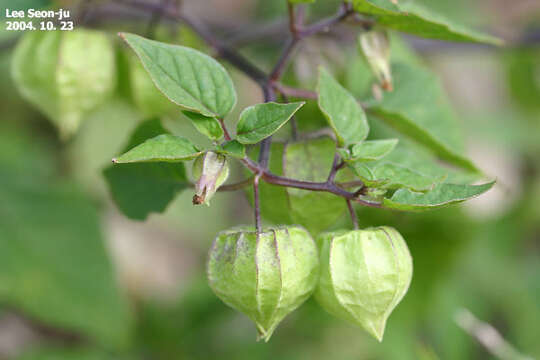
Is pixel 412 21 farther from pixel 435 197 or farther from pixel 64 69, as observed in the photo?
pixel 64 69

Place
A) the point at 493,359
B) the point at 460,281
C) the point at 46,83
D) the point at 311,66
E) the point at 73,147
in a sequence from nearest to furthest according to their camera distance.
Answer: the point at 46,83
the point at 311,66
the point at 493,359
the point at 460,281
the point at 73,147

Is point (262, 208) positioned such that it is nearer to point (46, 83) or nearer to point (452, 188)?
point (452, 188)

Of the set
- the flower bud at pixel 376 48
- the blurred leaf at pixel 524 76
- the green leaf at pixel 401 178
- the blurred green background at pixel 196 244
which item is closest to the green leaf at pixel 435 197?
the green leaf at pixel 401 178

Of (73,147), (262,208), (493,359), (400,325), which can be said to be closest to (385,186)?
(262,208)

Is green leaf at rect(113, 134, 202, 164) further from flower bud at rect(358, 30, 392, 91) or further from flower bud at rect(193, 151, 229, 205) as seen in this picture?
flower bud at rect(358, 30, 392, 91)

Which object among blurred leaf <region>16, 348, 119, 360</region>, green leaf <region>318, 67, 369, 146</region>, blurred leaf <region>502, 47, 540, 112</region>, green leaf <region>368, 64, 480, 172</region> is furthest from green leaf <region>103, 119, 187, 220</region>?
blurred leaf <region>502, 47, 540, 112</region>

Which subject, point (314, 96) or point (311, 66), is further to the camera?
point (311, 66)

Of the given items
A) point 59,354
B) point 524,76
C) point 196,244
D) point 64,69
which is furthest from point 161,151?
point 196,244
